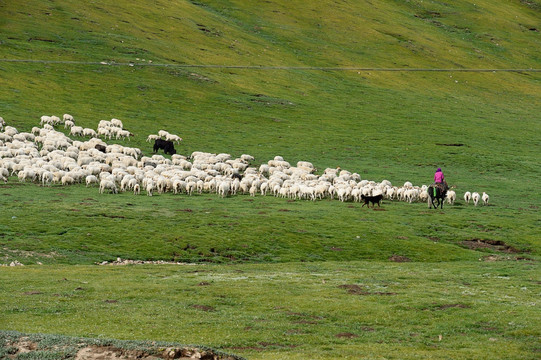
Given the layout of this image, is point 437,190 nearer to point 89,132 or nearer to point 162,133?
point 162,133

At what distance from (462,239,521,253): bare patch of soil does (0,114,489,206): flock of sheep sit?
8459 mm

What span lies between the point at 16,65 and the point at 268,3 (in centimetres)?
6104

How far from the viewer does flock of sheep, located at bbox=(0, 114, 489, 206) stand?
152 ft

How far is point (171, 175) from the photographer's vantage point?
48.1 m

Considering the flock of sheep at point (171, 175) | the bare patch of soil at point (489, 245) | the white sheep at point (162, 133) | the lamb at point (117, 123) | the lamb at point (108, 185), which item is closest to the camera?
the bare patch of soil at point (489, 245)

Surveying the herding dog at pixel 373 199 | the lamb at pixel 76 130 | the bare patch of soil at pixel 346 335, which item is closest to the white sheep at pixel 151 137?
the lamb at pixel 76 130

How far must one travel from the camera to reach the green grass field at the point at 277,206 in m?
22.2

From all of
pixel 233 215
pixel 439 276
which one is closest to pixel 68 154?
pixel 233 215

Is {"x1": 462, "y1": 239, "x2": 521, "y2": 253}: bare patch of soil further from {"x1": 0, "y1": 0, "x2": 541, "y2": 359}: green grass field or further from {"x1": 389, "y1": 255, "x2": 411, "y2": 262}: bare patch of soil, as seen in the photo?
{"x1": 389, "y1": 255, "x2": 411, "y2": 262}: bare patch of soil

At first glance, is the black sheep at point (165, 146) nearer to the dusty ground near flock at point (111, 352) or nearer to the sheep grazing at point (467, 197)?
the sheep grazing at point (467, 197)

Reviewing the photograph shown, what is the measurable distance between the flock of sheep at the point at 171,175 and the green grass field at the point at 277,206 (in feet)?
4.38

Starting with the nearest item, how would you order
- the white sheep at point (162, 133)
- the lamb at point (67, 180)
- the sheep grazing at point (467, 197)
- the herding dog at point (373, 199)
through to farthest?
the herding dog at point (373, 199), the lamb at point (67, 180), the sheep grazing at point (467, 197), the white sheep at point (162, 133)

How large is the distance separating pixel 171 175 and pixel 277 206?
8.24m

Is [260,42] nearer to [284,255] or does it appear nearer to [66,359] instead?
[284,255]
